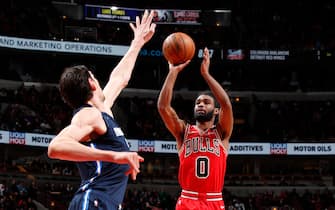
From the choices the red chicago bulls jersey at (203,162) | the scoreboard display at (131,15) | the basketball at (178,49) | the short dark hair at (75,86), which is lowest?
the red chicago bulls jersey at (203,162)

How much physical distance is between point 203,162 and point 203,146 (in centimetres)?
18

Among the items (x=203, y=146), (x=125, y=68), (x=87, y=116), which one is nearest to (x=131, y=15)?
(x=203, y=146)

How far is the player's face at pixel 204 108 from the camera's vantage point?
20.1 ft

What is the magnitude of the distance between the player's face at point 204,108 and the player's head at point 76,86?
264 centimetres

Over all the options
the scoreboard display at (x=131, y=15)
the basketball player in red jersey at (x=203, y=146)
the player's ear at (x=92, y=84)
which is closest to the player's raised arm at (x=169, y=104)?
the basketball player in red jersey at (x=203, y=146)

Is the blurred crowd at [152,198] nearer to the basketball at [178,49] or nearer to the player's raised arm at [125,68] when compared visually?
the basketball at [178,49]

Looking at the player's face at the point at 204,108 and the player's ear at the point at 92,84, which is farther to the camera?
the player's face at the point at 204,108

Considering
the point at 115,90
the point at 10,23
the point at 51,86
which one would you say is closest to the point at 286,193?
the point at 51,86

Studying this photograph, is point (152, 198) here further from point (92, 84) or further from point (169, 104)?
point (92, 84)

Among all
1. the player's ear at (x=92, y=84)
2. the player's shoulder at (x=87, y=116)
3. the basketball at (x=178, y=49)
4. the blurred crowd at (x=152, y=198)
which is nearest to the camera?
the player's shoulder at (x=87, y=116)

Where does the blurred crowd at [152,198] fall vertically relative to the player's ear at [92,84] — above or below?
below

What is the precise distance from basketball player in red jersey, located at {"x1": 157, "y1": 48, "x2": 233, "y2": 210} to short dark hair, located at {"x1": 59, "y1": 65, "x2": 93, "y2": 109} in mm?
2603

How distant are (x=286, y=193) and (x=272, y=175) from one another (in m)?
1.92

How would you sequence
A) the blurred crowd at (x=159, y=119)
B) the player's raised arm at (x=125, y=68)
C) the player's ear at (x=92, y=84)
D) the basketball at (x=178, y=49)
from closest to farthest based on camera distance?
1. the player's ear at (x=92, y=84)
2. the player's raised arm at (x=125, y=68)
3. the basketball at (x=178, y=49)
4. the blurred crowd at (x=159, y=119)
